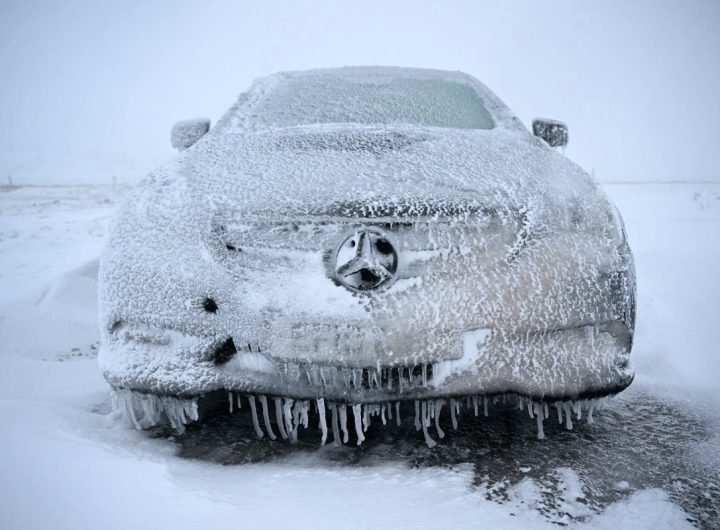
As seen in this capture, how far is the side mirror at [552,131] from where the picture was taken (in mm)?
2385

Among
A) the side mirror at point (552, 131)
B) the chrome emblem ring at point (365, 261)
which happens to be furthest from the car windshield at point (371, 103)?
the chrome emblem ring at point (365, 261)

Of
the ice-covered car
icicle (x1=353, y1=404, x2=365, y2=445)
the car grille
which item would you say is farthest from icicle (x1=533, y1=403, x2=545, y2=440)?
icicle (x1=353, y1=404, x2=365, y2=445)

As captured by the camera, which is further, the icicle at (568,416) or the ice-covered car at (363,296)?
the icicle at (568,416)

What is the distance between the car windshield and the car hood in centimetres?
32

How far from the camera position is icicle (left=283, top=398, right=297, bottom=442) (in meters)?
1.30

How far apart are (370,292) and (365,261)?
0.27 ft

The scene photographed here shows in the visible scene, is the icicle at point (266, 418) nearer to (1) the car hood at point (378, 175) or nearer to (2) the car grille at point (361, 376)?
(2) the car grille at point (361, 376)

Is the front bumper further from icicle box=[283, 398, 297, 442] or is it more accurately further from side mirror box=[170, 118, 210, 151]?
side mirror box=[170, 118, 210, 151]

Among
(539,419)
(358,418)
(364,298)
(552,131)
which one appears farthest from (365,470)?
(552,131)

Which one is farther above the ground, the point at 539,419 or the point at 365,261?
the point at 365,261

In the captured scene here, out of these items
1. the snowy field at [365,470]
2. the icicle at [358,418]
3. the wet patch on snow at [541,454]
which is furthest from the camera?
the icicle at [358,418]

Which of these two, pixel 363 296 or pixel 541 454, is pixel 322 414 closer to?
pixel 363 296

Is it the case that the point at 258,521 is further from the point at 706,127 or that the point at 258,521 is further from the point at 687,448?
the point at 706,127

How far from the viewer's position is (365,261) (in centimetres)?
122
